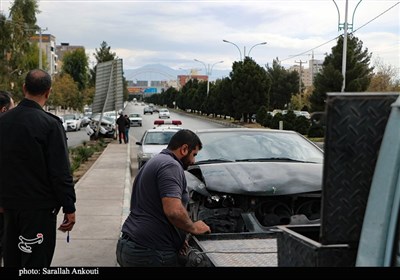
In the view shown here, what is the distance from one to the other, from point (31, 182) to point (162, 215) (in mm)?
923

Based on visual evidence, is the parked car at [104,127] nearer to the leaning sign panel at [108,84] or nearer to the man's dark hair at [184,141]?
the leaning sign panel at [108,84]

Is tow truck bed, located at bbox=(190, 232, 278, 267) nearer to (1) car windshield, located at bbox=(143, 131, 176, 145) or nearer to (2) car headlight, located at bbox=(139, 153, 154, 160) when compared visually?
(2) car headlight, located at bbox=(139, 153, 154, 160)

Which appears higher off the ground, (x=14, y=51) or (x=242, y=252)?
(x=14, y=51)

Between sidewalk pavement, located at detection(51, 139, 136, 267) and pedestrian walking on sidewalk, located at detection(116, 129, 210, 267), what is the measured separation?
2.31 metres

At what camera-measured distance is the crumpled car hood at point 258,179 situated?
496 cm

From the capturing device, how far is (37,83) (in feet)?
12.7

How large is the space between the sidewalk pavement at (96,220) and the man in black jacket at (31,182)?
2190 millimetres

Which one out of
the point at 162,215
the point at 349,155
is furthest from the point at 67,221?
the point at 349,155

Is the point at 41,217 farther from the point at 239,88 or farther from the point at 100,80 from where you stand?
the point at 239,88

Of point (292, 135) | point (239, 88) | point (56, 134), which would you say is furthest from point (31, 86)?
point (239, 88)

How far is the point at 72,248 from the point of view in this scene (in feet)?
22.5

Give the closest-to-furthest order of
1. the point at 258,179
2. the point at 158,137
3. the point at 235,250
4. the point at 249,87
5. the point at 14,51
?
the point at 235,250
the point at 258,179
the point at 158,137
the point at 14,51
the point at 249,87

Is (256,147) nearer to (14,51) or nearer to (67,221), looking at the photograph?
(67,221)

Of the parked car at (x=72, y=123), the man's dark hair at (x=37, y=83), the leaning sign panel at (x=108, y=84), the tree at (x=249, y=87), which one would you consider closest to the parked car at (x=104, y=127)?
the leaning sign panel at (x=108, y=84)
